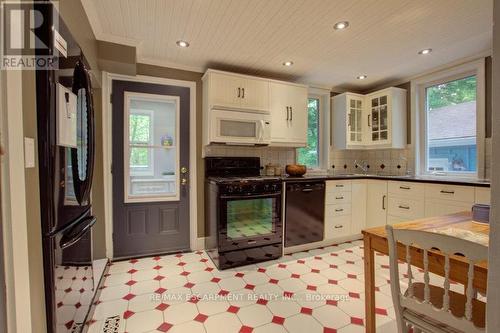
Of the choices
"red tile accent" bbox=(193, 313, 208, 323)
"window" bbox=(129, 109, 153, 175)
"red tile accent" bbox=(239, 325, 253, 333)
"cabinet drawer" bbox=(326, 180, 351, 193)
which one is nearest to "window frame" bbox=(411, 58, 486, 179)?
"cabinet drawer" bbox=(326, 180, 351, 193)

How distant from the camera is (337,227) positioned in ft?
10.5

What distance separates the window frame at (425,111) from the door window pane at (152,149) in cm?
343

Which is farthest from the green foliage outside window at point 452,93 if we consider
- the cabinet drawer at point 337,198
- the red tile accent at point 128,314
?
the red tile accent at point 128,314

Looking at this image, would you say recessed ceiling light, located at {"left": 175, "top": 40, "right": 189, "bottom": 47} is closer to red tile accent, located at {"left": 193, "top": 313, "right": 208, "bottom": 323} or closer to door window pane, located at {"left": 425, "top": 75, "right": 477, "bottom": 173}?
red tile accent, located at {"left": 193, "top": 313, "right": 208, "bottom": 323}

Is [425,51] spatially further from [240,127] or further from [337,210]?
[240,127]

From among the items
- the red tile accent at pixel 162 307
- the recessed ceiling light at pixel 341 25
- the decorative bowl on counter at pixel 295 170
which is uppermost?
the recessed ceiling light at pixel 341 25

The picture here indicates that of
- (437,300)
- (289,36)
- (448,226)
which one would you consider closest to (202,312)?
(437,300)

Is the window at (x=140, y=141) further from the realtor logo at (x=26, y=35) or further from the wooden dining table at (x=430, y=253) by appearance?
the wooden dining table at (x=430, y=253)

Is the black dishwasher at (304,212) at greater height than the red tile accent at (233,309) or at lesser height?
greater

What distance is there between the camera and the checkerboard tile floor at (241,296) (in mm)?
1646

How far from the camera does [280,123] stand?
10.3 feet

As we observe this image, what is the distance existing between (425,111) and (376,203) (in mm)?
1552

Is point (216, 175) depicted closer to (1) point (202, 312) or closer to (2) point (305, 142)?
(2) point (305, 142)

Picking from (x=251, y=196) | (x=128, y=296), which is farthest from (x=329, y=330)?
(x=128, y=296)
